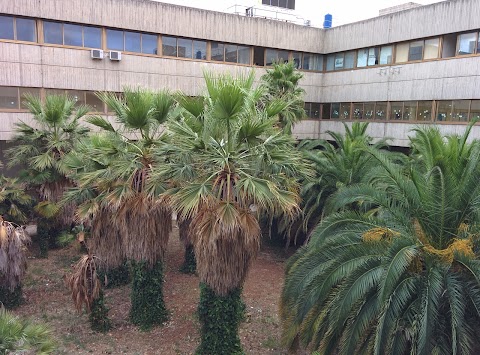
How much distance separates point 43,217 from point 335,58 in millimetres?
17846

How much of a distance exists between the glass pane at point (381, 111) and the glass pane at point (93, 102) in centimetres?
1375

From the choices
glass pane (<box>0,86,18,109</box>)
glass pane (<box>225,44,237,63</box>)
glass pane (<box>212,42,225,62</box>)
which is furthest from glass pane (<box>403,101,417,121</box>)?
glass pane (<box>0,86,18,109</box>)

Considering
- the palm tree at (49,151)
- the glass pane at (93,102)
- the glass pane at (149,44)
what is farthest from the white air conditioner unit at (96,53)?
Answer: the palm tree at (49,151)

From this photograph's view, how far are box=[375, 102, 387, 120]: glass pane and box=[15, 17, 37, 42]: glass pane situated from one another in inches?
643

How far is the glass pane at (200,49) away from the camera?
64.3 feet

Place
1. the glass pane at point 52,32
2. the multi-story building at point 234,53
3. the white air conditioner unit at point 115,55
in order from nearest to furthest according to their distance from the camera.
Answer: the multi-story building at point 234,53 < the glass pane at point 52,32 < the white air conditioner unit at point 115,55

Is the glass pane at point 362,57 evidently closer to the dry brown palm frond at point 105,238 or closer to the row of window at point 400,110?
the row of window at point 400,110

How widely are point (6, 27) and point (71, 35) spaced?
2378 millimetres

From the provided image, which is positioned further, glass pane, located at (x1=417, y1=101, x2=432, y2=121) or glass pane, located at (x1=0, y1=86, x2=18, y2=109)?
glass pane, located at (x1=417, y1=101, x2=432, y2=121)

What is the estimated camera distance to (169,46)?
18891mm

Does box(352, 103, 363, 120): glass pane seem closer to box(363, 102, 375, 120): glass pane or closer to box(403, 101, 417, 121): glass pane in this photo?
box(363, 102, 375, 120): glass pane

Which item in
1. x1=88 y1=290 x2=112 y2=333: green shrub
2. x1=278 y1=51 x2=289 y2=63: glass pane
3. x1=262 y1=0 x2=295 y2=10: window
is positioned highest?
x1=262 y1=0 x2=295 y2=10: window

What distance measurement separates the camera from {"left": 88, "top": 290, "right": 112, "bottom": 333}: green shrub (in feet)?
28.8

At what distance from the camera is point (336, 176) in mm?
12586
